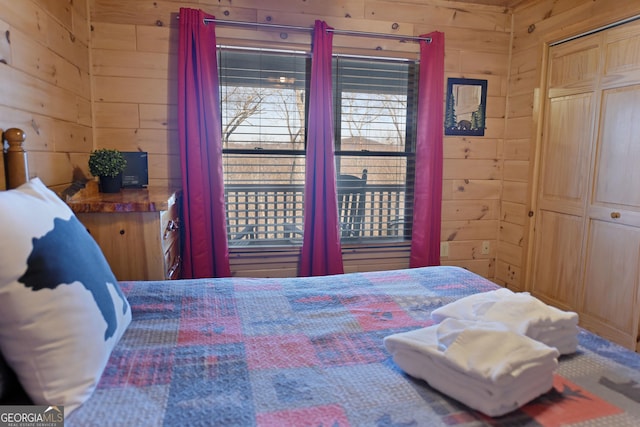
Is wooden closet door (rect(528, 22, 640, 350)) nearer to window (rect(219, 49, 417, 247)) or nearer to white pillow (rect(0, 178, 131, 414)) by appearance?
window (rect(219, 49, 417, 247))

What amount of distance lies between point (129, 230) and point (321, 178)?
4.43 feet

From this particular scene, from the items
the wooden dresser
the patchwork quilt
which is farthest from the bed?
the wooden dresser

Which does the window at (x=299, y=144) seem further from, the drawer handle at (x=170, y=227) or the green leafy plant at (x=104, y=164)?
the green leafy plant at (x=104, y=164)

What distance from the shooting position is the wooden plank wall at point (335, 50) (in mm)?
2654

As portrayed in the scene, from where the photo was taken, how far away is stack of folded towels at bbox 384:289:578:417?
839 millimetres

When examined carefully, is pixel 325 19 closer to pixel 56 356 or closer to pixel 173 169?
pixel 173 169

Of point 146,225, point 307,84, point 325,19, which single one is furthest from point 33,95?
point 325,19

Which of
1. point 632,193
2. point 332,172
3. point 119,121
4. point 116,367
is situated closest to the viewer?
point 116,367

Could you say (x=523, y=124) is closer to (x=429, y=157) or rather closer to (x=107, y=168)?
(x=429, y=157)

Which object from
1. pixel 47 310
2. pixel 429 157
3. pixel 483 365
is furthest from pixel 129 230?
pixel 429 157

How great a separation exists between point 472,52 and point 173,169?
2404 millimetres

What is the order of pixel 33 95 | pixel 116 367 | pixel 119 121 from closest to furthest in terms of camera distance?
pixel 116 367
pixel 33 95
pixel 119 121

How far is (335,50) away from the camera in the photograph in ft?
9.57

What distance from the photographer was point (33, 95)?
183 cm
